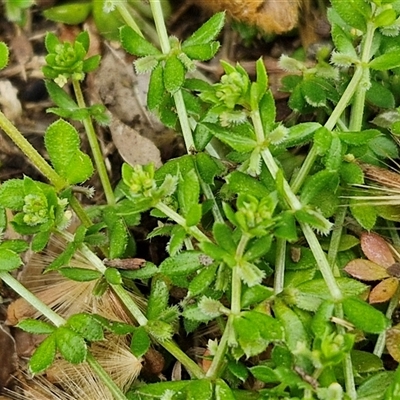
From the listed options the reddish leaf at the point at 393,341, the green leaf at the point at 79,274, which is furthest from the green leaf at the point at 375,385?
the green leaf at the point at 79,274

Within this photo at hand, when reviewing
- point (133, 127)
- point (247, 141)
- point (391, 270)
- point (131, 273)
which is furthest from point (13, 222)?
point (391, 270)

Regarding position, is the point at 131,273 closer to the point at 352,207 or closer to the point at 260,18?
the point at 352,207

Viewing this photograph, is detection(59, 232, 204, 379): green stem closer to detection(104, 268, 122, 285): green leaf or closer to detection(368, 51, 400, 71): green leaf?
detection(104, 268, 122, 285): green leaf

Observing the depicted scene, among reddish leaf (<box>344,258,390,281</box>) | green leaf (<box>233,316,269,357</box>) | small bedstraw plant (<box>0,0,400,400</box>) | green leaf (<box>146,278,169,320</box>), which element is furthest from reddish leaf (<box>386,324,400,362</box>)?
green leaf (<box>146,278,169,320</box>)

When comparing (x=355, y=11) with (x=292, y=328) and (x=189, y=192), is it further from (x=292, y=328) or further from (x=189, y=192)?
(x=292, y=328)

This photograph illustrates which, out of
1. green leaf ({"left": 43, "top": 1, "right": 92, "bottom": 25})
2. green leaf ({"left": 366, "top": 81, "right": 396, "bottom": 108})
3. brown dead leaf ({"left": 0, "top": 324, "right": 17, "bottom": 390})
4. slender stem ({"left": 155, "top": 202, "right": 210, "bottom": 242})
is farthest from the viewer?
green leaf ({"left": 43, "top": 1, "right": 92, "bottom": 25})

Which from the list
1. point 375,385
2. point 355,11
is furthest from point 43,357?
point 355,11

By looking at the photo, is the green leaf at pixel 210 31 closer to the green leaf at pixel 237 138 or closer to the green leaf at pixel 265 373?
the green leaf at pixel 237 138
